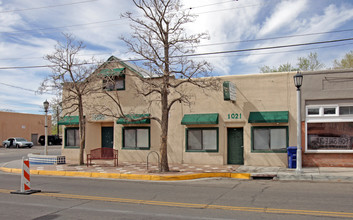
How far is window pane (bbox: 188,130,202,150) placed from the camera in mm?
18045

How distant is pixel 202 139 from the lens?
17953 mm

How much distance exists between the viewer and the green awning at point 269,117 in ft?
52.2

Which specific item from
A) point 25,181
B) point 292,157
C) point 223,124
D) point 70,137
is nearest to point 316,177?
point 292,157

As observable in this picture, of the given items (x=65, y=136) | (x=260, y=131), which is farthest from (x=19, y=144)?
(x=260, y=131)

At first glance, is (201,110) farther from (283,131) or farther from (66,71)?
(66,71)

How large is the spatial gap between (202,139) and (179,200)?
911cm

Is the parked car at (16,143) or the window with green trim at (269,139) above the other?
the window with green trim at (269,139)

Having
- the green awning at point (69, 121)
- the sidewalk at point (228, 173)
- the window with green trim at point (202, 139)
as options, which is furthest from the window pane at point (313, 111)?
the green awning at point (69, 121)

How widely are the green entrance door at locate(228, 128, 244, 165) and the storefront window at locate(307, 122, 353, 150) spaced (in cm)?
347

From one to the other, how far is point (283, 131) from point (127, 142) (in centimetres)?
934

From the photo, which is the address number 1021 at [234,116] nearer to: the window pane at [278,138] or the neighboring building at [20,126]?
the window pane at [278,138]

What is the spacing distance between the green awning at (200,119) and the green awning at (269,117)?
1.96m

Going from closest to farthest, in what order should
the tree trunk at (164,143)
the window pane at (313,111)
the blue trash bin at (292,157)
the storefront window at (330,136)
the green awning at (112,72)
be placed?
the tree trunk at (164,143)
the blue trash bin at (292,157)
the storefront window at (330,136)
the window pane at (313,111)
the green awning at (112,72)

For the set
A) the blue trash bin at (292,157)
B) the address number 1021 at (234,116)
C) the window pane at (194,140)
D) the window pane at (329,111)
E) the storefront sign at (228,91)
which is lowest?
the blue trash bin at (292,157)
